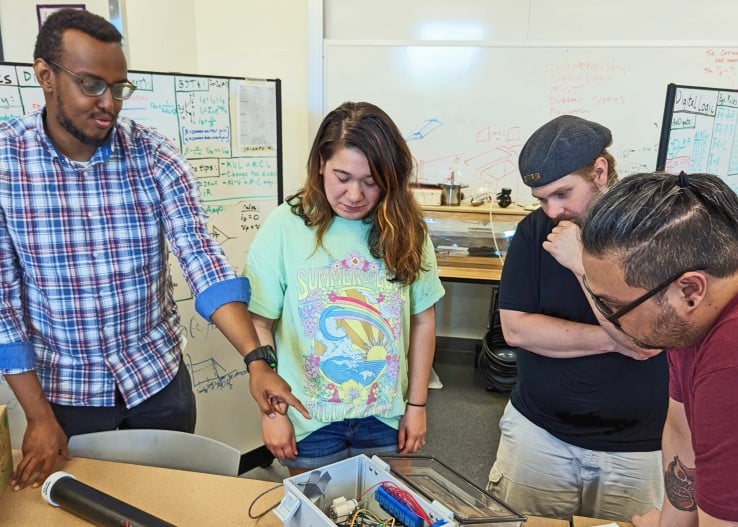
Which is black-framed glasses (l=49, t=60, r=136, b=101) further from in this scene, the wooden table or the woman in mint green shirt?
the wooden table

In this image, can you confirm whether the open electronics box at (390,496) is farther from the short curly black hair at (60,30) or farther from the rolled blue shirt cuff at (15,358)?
the short curly black hair at (60,30)

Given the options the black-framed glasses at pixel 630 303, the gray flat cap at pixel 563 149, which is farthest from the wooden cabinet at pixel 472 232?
the black-framed glasses at pixel 630 303

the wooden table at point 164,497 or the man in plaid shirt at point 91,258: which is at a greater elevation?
the man in plaid shirt at point 91,258

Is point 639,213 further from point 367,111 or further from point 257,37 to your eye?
point 257,37

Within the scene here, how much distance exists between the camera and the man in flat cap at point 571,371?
1.15 metres

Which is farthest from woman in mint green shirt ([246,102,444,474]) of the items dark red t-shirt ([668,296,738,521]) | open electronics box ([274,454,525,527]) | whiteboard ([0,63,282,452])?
whiteboard ([0,63,282,452])

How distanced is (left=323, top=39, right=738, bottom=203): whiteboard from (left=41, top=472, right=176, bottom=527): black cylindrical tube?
264cm

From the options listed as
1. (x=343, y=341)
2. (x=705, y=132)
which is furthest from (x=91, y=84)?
(x=705, y=132)

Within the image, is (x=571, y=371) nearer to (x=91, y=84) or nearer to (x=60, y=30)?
(x=91, y=84)

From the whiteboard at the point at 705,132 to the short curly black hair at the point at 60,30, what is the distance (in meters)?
2.31

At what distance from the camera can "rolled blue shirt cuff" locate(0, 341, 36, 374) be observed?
42.1 inches

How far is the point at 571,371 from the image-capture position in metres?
1.20

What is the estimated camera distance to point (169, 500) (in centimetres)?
102

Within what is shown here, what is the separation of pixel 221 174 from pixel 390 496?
5.10 feet
